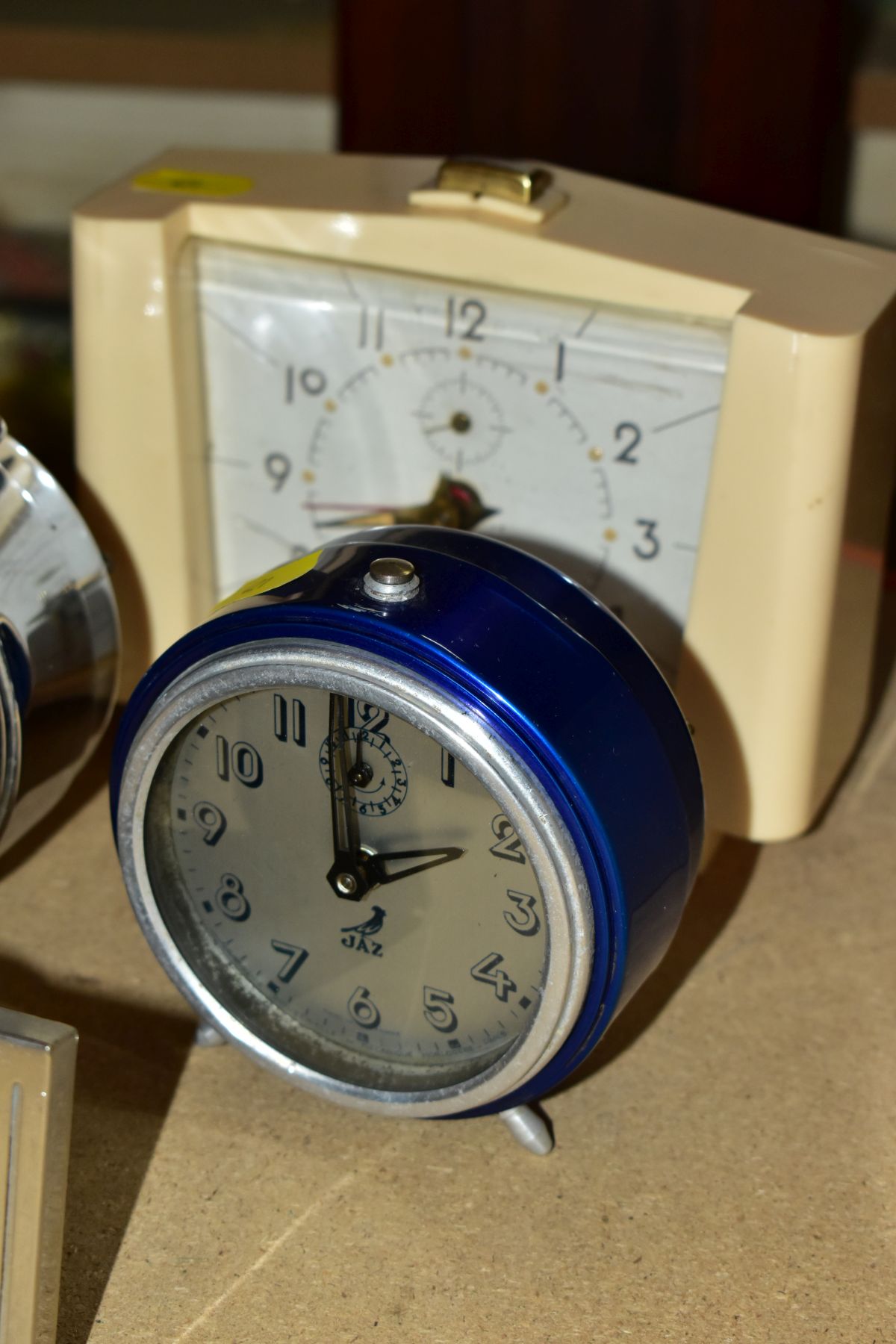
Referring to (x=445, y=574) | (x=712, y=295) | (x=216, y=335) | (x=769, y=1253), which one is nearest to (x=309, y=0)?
(x=216, y=335)

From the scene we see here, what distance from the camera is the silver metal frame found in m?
0.67

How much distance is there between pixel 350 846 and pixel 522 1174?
197 millimetres

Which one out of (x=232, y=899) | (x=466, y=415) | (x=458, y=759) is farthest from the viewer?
(x=466, y=415)

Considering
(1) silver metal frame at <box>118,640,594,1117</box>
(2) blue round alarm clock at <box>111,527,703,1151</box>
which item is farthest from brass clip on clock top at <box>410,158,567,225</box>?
(1) silver metal frame at <box>118,640,594,1117</box>

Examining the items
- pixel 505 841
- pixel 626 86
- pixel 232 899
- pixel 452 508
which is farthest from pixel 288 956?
pixel 626 86

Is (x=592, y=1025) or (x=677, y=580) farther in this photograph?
(x=677, y=580)

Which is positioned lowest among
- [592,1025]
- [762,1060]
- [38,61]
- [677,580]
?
[762,1060]

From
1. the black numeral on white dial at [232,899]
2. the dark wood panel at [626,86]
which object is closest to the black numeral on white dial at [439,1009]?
the black numeral on white dial at [232,899]

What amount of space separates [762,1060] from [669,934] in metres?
0.15

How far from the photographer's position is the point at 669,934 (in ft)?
2.45

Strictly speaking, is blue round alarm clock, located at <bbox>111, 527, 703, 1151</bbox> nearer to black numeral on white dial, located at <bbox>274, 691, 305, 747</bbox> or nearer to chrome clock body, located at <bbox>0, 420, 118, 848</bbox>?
black numeral on white dial, located at <bbox>274, 691, 305, 747</bbox>

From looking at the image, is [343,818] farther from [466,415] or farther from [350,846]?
[466,415]

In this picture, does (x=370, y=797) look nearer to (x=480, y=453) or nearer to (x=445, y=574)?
(x=445, y=574)

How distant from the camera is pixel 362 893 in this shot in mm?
743
